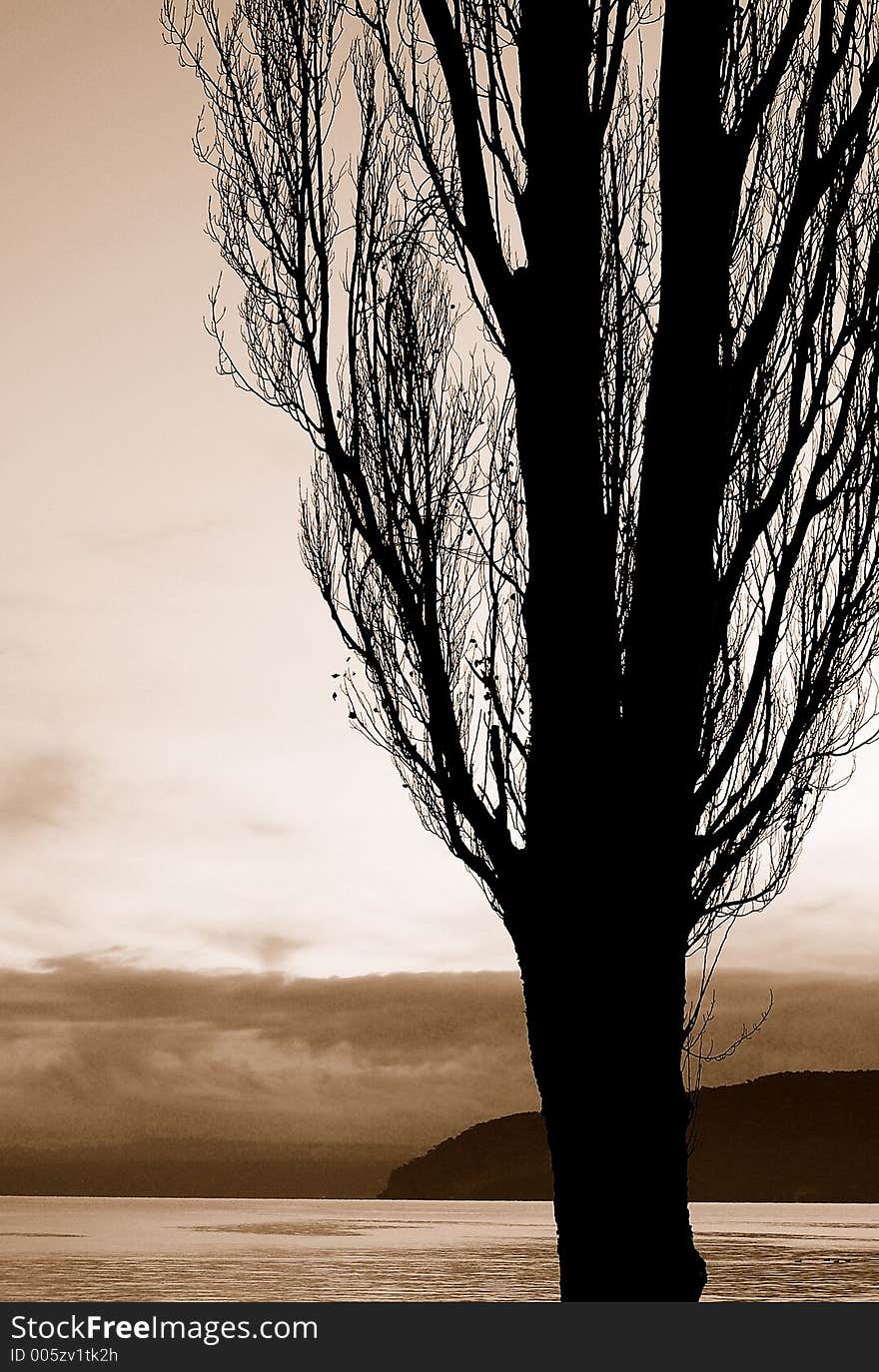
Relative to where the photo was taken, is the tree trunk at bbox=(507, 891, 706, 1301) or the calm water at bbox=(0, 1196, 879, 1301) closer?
the tree trunk at bbox=(507, 891, 706, 1301)

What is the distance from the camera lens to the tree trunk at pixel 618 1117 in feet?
13.6

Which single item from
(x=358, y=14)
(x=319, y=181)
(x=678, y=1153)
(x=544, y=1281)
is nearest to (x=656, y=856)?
(x=678, y=1153)

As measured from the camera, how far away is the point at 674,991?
14.3 feet

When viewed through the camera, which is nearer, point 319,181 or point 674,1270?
point 674,1270

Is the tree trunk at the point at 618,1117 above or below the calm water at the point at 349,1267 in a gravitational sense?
above

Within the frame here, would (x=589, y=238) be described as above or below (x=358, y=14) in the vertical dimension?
below

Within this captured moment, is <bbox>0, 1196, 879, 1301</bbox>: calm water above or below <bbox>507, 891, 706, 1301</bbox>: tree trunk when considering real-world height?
below

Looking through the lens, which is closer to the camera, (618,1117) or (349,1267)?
(618,1117)

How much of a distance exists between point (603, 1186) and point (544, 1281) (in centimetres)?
4249

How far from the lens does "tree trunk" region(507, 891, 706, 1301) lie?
13.6ft

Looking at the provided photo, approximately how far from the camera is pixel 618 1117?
4195 millimetres

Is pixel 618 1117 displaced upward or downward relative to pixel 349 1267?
upward
